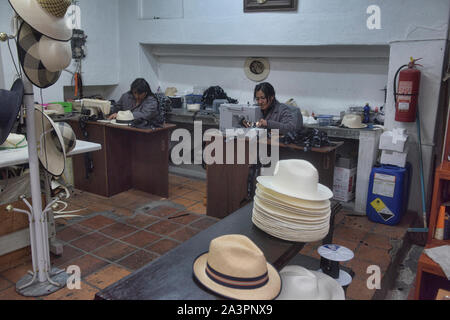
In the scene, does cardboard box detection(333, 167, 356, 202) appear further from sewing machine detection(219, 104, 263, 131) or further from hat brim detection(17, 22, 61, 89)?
hat brim detection(17, 22, 61, 89)

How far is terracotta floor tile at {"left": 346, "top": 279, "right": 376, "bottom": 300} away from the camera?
301 centimetres

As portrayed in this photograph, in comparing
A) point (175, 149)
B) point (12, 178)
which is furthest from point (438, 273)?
point (175, 149)

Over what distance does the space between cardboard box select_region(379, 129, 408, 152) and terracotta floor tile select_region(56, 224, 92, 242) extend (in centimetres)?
328

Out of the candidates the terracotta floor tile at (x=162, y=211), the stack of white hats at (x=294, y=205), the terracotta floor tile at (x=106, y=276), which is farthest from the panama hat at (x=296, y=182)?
the terracotta floor tile at (x=162, y=211)

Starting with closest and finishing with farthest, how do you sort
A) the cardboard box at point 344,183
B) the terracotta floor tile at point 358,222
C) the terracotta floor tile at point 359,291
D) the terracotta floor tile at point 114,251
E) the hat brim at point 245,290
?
the hat brim at point 245,290
the terracotta floor tile at point 359,291
the terracotta floor tile at point 114,251
the terracotta floor tile at point 358,222
the cardboard box at point 344,183

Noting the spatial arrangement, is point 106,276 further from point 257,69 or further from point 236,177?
point 257,69

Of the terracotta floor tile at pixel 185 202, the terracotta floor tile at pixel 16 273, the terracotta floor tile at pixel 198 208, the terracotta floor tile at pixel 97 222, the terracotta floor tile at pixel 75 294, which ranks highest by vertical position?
the terracotta floor tile at pixel 185 202

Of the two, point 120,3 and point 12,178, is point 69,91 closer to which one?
point 120,3

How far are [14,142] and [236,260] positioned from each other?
2.81 metres

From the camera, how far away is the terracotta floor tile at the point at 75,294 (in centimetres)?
292

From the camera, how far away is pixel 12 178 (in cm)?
335

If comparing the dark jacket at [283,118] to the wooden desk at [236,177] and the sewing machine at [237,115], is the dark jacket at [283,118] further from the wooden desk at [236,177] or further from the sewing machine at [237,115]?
the wooden desk at [236,177]

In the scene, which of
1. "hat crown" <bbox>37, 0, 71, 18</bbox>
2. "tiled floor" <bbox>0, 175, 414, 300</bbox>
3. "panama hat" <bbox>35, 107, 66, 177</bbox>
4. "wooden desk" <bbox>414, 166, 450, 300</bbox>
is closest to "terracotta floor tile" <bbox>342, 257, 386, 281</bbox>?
"tiled floor" <bbox>0, 175, 414, 300</bbox>

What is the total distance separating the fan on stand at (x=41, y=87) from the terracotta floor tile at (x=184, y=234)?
116cm
